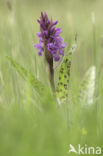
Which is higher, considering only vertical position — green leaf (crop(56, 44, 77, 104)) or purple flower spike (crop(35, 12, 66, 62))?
purple flower spike (crop(35, 12, 66, 62))

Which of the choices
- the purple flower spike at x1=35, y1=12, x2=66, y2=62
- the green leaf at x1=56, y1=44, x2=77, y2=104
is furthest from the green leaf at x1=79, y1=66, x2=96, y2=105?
the purple flower spike at x1=35, y1=12, x2=66, y2=62

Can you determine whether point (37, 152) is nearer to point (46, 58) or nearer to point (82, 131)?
point (82, 131)

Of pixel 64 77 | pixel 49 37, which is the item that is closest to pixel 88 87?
pixel 64 77

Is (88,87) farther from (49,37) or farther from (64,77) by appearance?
(49,37)

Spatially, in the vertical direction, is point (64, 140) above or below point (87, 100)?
below

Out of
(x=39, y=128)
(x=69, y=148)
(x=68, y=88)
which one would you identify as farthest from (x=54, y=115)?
(x=68, y=88)

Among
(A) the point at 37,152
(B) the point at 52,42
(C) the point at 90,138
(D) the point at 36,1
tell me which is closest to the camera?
(A) the point at 37,152

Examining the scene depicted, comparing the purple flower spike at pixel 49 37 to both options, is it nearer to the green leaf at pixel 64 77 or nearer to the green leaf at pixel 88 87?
the green leaf at pixel 64 77

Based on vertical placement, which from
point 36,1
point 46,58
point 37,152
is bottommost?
point 37,152

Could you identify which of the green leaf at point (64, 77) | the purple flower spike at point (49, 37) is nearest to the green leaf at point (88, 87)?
the green leaf at point (64, 77)

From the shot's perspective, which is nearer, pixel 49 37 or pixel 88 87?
pixel 49 37

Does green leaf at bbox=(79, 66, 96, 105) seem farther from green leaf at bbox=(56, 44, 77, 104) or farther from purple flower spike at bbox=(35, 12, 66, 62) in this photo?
purple flower spike at bbox=(35, 12, 66, 62)
